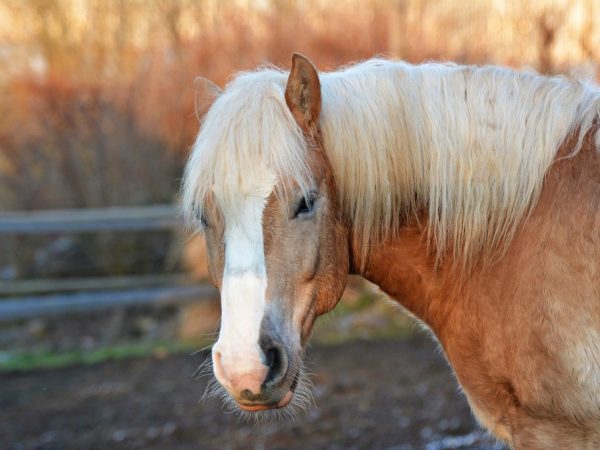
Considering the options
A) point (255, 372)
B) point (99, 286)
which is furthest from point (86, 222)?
point (255, 372)

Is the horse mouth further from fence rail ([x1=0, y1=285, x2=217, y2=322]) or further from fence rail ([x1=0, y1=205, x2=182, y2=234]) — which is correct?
fence rail ([x1=0, y1=285, x2=217, y2=322])

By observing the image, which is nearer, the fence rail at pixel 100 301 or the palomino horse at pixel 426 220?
the palomino horse at pixel 426 220

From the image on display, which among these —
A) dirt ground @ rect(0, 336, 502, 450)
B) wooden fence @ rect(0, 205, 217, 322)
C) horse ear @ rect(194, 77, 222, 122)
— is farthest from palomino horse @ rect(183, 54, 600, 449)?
wooden fence @ rect(0, 205, 217, 322)

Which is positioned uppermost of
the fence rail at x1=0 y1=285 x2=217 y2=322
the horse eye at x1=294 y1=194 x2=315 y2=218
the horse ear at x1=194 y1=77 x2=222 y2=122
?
the horse ear at x1=194 y1=77 x2=222 y2=122

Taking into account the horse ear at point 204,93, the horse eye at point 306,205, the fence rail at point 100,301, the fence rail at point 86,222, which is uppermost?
the horse ear at point 204,93

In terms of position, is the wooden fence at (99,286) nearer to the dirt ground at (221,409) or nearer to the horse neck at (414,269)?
the dirt ground at (221,409)

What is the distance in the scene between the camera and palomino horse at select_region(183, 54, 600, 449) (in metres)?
2.24

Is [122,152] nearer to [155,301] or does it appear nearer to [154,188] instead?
[154,188]

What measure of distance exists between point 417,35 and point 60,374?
19.5 ft

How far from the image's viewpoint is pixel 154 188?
9805 millimetres

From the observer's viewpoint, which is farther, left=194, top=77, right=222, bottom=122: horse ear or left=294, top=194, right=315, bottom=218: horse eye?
left=194, top=77, right=222, bottom=122: horse ear

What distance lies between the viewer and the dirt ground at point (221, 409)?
4.67 m

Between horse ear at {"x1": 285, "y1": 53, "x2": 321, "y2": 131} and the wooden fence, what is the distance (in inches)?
198

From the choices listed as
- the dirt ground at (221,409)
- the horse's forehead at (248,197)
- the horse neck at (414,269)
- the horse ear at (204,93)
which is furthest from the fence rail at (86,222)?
the horse's forehead at (248,197)
